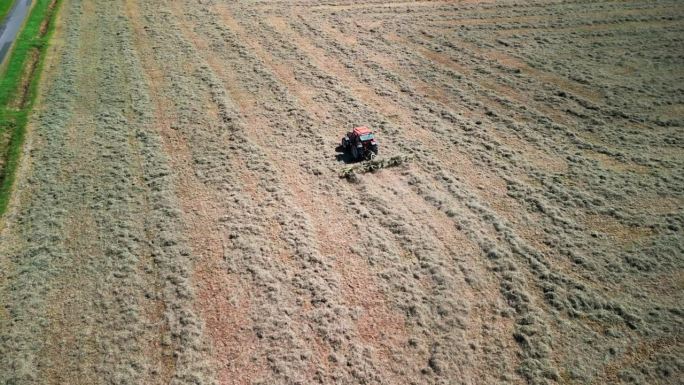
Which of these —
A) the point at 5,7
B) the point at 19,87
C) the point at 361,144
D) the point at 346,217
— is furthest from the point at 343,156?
the point at 5,7

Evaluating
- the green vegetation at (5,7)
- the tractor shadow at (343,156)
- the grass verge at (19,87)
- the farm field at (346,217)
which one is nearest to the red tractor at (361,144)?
the tractor shadow at (343,156)

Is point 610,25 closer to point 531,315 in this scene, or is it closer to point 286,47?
point 286,47

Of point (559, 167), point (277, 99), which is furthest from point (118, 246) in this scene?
point (559, 167)

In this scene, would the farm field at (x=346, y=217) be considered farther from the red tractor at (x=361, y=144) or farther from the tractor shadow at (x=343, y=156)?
the red tractor at (x=361, y=144)

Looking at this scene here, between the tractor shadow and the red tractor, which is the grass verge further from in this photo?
the red tractor

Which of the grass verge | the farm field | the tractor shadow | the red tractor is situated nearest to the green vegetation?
the grass verge

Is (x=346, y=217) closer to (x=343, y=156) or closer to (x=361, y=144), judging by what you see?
(x=361, y=144)
